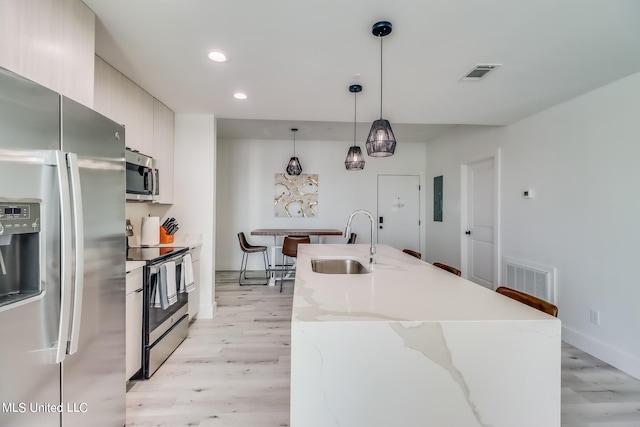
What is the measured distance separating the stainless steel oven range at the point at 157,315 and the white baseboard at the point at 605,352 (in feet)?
12.2

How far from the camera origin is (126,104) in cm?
243

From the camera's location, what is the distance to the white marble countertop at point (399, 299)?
103 cm

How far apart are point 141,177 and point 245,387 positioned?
202cm

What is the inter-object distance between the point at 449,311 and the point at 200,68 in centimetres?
240

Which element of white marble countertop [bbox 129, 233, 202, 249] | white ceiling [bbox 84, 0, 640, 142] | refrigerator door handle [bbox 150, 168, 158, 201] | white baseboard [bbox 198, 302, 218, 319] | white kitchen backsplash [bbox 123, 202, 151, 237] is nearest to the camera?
white ceiling [bbox 84, 0, 640, 142]

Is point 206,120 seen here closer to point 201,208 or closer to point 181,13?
point 201,208

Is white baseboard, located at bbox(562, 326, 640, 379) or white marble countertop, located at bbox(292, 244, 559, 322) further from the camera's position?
white baseboard, located at bbox(562, 326, 640, 379)

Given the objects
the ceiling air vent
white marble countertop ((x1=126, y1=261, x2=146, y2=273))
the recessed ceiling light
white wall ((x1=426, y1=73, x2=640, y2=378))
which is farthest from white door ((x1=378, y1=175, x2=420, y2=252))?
white marble countertop ((x1=126, y1=261, x2=146, y2=273))

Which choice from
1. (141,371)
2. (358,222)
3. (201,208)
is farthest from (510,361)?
(358,222)

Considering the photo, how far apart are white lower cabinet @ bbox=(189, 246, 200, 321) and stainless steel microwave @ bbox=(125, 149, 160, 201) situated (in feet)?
2.34

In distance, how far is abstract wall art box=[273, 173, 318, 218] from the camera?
5512mm

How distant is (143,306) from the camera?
2070 mm

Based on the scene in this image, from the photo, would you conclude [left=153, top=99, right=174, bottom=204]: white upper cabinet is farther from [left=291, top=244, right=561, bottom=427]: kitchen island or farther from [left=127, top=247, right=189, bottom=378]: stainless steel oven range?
[left=291, top=244, right=561, bottom=427]: kitchen island

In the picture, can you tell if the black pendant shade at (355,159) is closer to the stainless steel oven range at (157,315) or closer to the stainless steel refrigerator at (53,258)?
the stainless steel oven range at (157,315)
